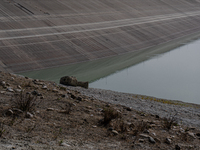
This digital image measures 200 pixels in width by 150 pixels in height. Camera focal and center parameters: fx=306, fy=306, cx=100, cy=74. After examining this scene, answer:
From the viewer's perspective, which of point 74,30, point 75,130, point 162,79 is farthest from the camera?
point 74,30

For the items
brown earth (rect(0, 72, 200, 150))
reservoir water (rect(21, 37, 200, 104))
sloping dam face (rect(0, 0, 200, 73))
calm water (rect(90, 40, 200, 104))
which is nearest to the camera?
brown earth (rect(0, 72, 200, 150))

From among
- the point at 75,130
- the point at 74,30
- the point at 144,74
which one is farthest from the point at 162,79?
the point at 75,130

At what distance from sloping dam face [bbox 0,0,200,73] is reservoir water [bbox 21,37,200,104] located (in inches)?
51.5

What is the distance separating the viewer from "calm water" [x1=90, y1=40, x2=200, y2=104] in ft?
62.1

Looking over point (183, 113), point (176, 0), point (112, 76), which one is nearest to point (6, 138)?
point (183, 113)

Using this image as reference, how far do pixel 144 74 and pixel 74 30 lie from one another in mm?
10138

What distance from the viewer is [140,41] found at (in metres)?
35.4

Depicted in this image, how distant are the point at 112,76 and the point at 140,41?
1372 centimetres

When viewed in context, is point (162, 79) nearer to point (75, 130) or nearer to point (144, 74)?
point (144, 74)

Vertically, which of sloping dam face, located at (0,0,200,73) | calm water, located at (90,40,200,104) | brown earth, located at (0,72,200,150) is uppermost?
sloping dam face, located at (0,0,200,73)

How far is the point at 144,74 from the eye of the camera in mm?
24078

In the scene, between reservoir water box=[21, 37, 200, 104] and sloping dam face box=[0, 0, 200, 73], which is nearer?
reservoir water box=[21, 37, 200, 104]

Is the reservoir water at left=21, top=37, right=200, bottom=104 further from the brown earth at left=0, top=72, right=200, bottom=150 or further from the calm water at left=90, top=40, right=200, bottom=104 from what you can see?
the brown earth at left=0, top=72, right=200, bottom=150

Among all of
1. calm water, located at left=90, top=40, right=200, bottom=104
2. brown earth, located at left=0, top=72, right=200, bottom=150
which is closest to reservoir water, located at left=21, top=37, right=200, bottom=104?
calm water, located at left=90, top=40, right=200, bottom=104
